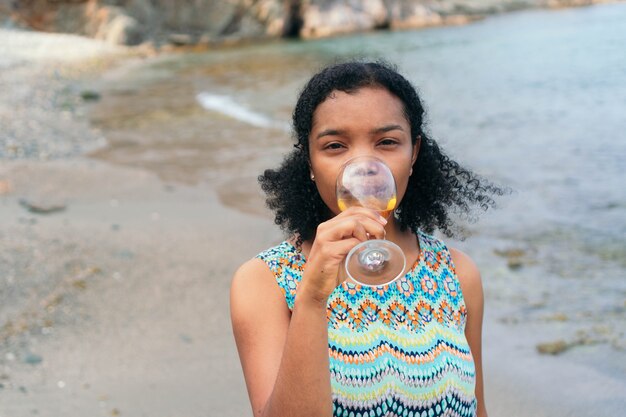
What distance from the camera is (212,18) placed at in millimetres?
45094

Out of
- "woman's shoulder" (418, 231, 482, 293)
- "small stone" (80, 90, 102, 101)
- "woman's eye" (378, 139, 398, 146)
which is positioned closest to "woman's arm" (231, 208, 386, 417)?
"woman's eye" (378, 139, 398, 146)

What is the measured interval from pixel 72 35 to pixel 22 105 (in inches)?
1072

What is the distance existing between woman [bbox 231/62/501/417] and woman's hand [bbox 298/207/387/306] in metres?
0.07

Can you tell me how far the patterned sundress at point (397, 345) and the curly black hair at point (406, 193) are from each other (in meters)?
0.20

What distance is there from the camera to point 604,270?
6117 millimetres

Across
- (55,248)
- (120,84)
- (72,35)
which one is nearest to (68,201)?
(55,248)

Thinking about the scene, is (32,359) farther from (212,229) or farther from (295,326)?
(295,326)

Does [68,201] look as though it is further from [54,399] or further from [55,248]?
[54,399]

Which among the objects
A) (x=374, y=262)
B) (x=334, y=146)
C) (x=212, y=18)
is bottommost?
(x=212, y=18)

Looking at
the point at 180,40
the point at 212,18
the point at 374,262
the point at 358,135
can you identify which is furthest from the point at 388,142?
the point at 212,18

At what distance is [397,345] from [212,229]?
5193 millimetres

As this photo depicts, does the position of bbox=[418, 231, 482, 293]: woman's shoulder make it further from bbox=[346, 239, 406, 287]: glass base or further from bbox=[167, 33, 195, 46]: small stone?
bbox=[167, 33, 195, 46]: small stone

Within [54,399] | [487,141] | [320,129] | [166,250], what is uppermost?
[320,129]

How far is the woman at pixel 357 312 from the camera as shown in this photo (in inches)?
69.2
